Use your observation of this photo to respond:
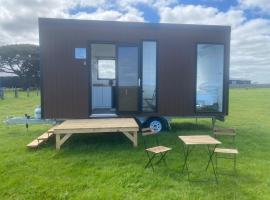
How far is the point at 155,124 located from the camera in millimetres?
7887

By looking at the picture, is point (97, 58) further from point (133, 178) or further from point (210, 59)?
point (133, 178)

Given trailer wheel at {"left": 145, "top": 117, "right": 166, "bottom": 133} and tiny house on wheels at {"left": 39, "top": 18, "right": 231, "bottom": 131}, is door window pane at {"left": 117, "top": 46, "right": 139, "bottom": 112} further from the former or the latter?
trailer wheel at {"left": 145, "top": 117, "right": 166, "bottom": 133}

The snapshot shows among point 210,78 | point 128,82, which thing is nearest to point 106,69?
point 128,82

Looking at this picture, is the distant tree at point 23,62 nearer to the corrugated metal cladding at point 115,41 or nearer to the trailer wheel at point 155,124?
the corrugated metal cladding at point 115,41

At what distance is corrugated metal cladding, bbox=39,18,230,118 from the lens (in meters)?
7.29

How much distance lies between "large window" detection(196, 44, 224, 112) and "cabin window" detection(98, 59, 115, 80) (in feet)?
12.3

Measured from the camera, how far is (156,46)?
775 centimetres

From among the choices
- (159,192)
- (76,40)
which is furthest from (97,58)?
(159,192)

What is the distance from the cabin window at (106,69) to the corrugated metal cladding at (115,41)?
3074mm

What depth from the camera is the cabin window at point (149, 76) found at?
774cm

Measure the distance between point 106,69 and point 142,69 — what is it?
3.21m

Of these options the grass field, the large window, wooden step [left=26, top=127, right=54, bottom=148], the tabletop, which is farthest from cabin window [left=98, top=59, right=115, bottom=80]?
the tabletop

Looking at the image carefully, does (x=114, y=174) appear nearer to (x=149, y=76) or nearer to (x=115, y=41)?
(x=149, y=76)

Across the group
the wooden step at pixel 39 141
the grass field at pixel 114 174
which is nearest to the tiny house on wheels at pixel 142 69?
the wooden step at pixel 39 141
